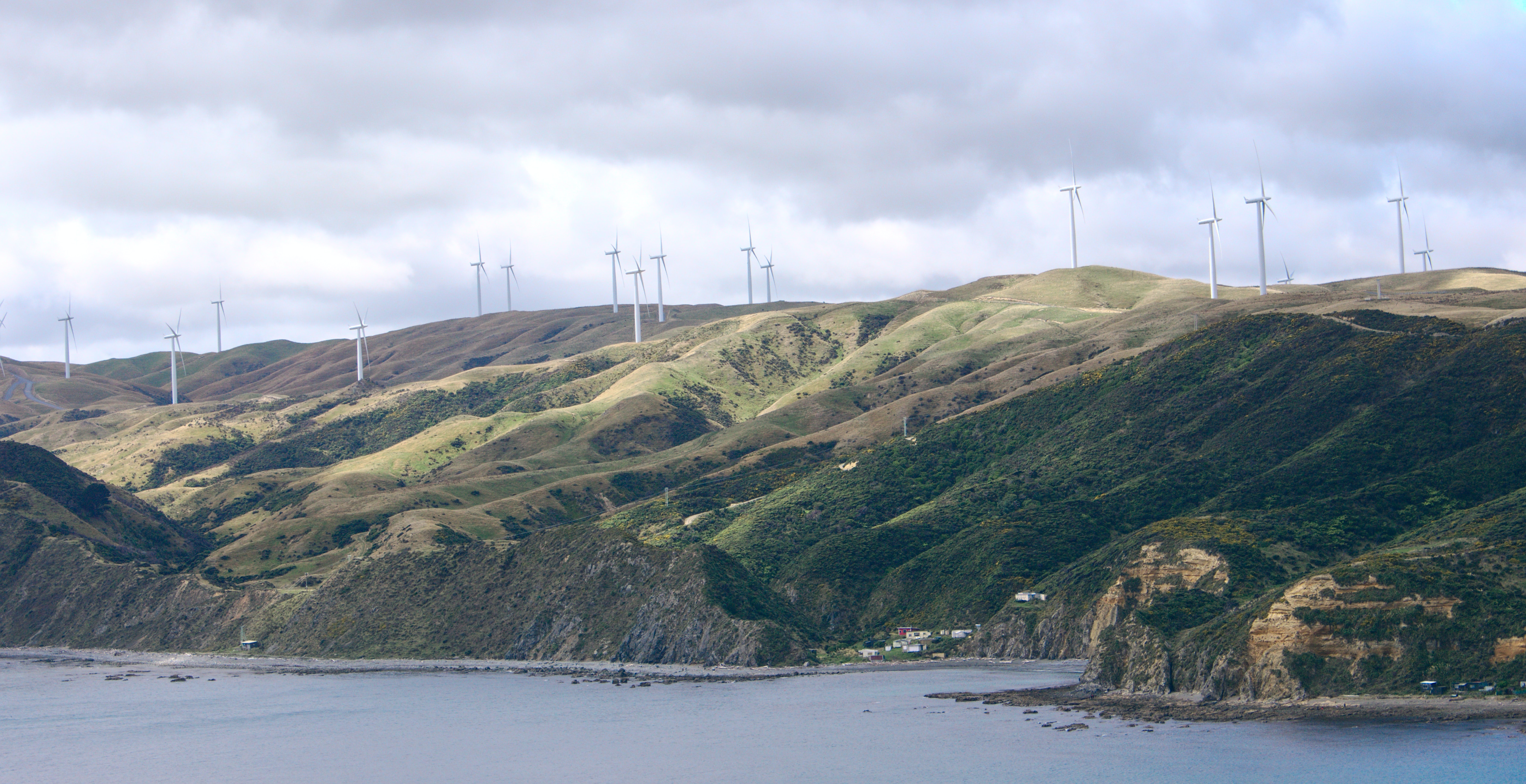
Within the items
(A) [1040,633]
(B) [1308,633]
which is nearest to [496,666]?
(A) [1040,633]

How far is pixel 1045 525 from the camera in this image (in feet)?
508

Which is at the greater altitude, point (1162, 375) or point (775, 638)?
point (1162, 375)

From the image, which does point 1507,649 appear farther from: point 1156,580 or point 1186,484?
point 1186,484

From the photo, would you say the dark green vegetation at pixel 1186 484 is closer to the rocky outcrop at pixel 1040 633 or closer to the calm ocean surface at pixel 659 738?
the rocky outcrop at pixel 1040 633

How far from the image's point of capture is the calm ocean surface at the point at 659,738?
8694cm

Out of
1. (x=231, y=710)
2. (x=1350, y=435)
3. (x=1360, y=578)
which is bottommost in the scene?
(x=231, y=710)

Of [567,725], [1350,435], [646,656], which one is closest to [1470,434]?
[1350,435]

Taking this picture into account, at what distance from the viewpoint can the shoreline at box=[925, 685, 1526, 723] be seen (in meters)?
89.8

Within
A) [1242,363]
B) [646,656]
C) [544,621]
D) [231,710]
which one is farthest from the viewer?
[1242,363]

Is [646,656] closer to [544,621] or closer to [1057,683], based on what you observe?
[544,621]

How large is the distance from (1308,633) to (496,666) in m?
86.0

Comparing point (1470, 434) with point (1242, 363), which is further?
point (1242, 363)

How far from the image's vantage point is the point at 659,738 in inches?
4272

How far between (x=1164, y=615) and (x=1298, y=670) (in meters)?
21.4
